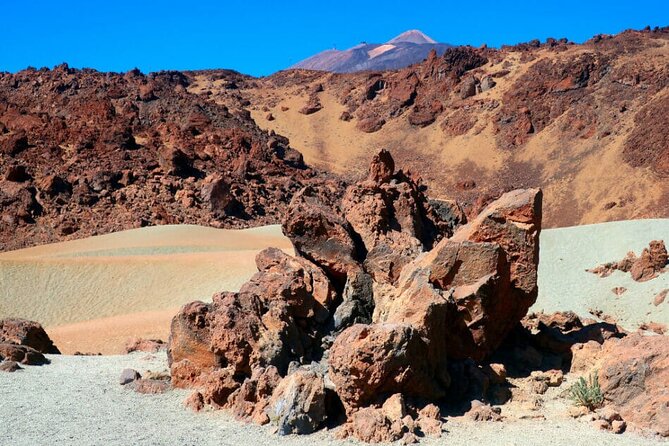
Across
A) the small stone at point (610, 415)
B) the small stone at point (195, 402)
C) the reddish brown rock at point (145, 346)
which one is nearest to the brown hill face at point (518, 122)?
the reddish brown rock at point (145, 346)

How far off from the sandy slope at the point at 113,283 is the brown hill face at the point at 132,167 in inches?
215

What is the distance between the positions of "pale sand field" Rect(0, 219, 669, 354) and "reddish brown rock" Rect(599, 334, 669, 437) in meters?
10.1

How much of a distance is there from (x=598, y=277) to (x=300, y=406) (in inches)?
656

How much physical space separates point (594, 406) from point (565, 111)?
52592 millimetres

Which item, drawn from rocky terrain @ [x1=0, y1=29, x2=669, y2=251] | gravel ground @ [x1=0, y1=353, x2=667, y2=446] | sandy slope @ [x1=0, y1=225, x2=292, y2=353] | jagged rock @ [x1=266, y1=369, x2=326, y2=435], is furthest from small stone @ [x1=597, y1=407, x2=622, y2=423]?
rocky terrain @ [x1=0, y1=29, x2=669, y2=251]

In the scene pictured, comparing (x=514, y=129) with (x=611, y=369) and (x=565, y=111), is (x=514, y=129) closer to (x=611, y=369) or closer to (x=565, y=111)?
(x=565, y=111)

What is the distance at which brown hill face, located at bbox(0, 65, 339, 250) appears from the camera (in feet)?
109

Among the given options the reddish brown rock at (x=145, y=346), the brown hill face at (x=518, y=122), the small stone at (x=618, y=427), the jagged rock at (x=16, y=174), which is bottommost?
the reddish brown rock at (x=145, y=346)

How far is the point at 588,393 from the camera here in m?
9.21

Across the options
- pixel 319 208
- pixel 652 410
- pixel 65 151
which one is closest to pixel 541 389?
pixel 652 410

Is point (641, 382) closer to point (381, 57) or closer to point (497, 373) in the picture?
point (497, 373)

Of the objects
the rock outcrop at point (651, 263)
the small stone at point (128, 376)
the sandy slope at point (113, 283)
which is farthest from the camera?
the sandy slope at point (113, 283)

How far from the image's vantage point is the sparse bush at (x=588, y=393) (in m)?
9.16

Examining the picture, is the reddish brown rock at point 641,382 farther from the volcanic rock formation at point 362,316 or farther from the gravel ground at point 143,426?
the volcanic rock formation at point 362,316
